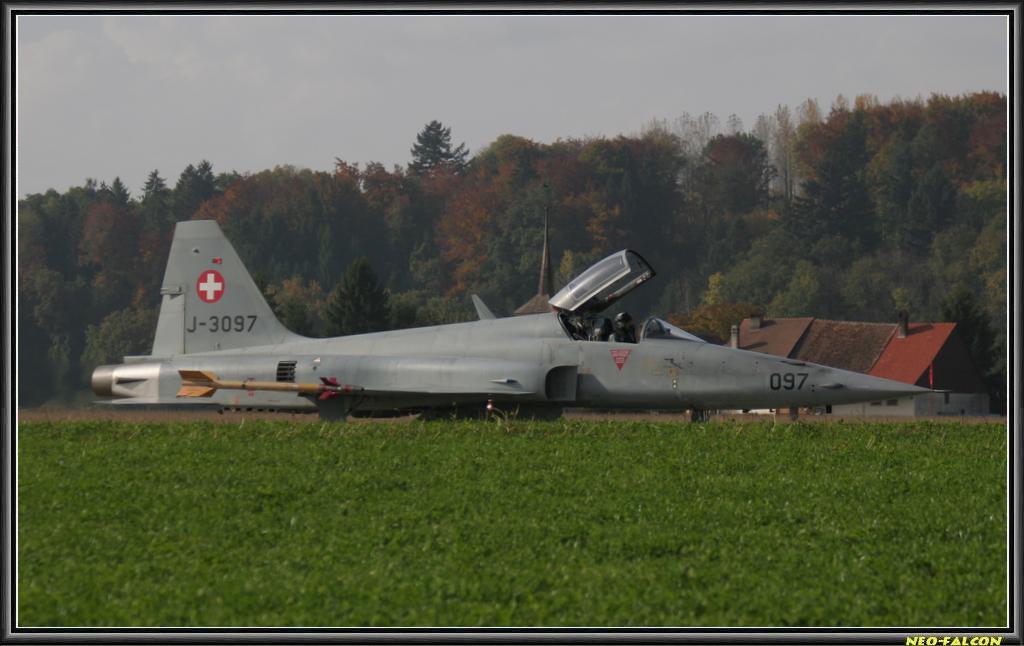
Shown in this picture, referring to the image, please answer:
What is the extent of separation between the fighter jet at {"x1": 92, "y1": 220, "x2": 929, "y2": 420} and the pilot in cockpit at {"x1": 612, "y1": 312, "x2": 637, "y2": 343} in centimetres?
2

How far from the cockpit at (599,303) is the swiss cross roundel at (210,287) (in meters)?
6.42

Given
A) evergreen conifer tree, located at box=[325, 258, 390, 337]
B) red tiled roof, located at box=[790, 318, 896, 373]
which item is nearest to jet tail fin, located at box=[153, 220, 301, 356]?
red tiled roof, located at box=[790, 318, 896, 373]

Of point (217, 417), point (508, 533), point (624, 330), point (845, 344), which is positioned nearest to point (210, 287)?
point (217, 417)

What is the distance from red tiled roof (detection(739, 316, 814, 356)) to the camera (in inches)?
2867

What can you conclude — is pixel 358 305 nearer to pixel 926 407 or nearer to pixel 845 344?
pixel 845 344

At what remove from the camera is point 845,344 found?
232ft

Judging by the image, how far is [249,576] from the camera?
1062 cm

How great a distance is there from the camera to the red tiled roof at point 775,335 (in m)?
72.8

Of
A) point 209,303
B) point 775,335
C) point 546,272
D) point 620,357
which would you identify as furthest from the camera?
point 546,272

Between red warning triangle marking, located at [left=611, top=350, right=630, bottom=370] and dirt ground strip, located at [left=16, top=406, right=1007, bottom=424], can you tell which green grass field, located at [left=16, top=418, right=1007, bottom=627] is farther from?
dirt ground strip, located at [left=16, top=406, right=1007, bottom=424]

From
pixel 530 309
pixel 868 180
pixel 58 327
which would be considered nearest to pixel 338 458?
pixel 58 327

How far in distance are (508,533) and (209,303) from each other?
14205 mm
